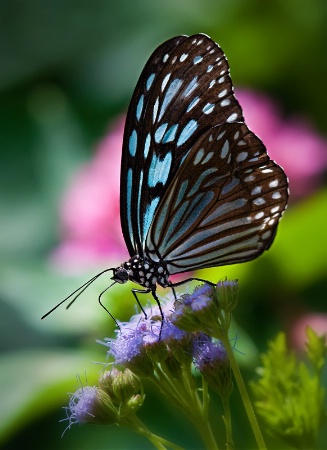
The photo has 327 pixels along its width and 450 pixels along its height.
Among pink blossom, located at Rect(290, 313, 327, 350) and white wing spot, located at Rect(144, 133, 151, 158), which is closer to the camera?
white wing spot, located at Rect(144, 133, 151, 158)

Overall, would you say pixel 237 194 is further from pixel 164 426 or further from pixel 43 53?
pixel 43 53

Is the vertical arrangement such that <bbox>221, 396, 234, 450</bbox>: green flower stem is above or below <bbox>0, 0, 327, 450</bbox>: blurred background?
below

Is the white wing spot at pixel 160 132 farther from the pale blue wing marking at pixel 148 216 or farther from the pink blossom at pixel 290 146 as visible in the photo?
the pink blossom at pixel 290 146

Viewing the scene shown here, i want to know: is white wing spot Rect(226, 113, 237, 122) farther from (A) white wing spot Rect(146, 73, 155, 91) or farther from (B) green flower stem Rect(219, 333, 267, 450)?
(B) green flower stem Rect(219, 333, 267, 450)

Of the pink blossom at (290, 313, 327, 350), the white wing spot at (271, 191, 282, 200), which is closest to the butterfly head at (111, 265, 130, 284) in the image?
the white wing spot at (271, 191, 282, 200)

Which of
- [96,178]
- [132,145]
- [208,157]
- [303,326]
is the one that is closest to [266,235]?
[208,157]

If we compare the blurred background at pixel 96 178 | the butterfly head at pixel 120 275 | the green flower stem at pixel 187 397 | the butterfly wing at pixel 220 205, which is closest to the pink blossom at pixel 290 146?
the blurred background at pixel 96 178

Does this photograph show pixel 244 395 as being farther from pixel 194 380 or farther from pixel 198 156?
pixel 198 156
